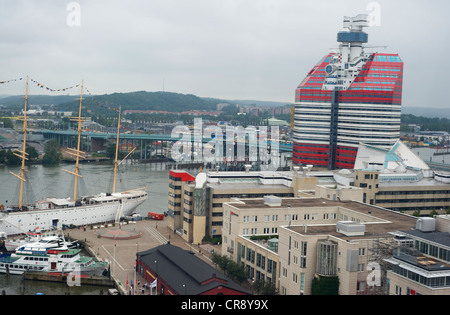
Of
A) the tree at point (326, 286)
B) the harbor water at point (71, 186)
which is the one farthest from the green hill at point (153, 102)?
the tree at point (326, 286)

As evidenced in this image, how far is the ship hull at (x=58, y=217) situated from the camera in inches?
798

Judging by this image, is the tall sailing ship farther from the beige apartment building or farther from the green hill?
the green hill

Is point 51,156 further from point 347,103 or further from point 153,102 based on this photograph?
point 153,102

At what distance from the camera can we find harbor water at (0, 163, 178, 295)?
1507 cm

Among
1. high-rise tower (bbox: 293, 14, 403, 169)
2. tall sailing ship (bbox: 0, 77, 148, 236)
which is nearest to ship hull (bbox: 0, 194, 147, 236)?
tall sailing ship (bbox: 0, 77, 148, 236)

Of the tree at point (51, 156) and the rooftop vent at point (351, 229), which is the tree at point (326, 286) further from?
the tree at point (51, 156)

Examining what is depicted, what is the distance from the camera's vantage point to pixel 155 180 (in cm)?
3428

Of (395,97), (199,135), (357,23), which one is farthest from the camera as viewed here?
(199,135)

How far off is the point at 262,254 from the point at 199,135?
36914 millimetres

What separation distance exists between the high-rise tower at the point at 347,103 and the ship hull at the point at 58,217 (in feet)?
40.9

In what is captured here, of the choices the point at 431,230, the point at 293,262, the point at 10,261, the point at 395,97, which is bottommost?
the point at 10,261
